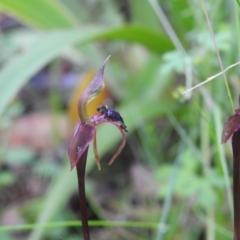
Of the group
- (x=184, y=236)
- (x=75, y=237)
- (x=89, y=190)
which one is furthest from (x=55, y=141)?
(x=184, y=236)

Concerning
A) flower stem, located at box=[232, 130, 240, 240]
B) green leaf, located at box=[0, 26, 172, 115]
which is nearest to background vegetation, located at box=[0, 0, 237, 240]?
green leaf, located at box=[0, 26, 172, 115]

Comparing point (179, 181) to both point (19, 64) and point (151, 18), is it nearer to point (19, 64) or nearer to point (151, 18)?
point (19, 64)

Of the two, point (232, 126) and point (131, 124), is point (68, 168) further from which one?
point (232, 126)

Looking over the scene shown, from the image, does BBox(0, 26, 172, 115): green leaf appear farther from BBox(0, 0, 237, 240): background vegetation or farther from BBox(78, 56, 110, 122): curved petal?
BBox(78, 56, 110, 122): curved petal

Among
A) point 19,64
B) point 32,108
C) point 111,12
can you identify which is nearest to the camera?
point 19,64

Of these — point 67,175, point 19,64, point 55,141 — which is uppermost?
point 55,141

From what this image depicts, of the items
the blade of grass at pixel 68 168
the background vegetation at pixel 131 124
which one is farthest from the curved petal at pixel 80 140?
the blade of grass at pixel 68 168
